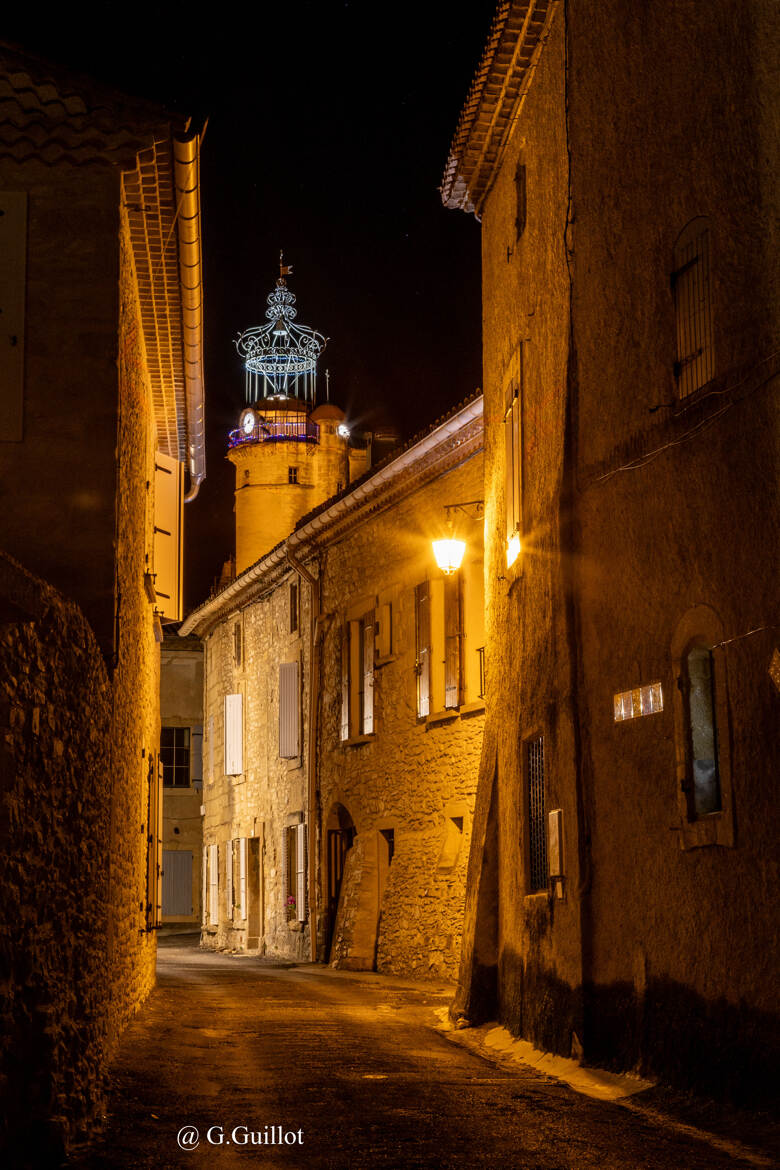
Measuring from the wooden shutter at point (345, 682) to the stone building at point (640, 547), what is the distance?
8.55 metres

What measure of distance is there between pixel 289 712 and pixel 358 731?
3537mm

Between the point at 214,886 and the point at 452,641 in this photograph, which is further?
the point at 214,886

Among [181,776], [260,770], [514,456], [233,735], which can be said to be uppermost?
[514,456]

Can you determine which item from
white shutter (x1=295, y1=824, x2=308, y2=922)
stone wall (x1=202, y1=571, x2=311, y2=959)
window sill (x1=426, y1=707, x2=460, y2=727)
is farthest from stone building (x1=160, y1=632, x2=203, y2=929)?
window sill (x1=426, y1=707, x2=460, y2=727)

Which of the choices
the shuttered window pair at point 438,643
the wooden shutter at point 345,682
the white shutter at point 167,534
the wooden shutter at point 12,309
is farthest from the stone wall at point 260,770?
the wooden shutter at point 12,309

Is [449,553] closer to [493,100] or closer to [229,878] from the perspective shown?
[493,100]

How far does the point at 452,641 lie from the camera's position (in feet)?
57.4

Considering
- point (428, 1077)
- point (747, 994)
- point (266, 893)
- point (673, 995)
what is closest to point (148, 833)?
point (428, 1077)

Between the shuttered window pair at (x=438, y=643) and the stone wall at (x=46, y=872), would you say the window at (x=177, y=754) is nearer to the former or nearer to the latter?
the shuttered window pair at (x=438, y=643)

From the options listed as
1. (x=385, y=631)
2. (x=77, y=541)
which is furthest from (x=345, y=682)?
(x=77, y=541)

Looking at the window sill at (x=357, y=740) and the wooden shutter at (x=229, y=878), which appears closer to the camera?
the window sill at (x=357, y=740)

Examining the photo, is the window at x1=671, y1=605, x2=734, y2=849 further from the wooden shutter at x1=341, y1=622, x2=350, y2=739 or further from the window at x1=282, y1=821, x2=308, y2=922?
the window at x1=282, y1=821, x2=308, y2=922

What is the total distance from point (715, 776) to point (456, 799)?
9206 millimetres

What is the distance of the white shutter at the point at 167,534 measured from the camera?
15.8 metres
